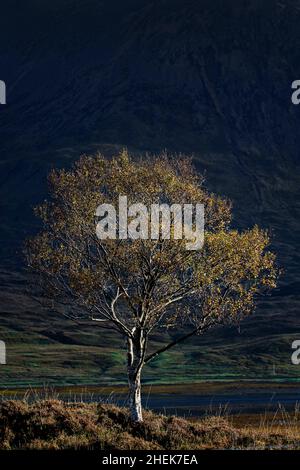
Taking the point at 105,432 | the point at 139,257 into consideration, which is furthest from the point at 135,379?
the point at 139,257

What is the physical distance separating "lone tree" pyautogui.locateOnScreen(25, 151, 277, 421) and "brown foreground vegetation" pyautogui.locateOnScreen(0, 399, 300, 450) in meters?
3.58

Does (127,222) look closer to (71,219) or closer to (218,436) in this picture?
(71,219)

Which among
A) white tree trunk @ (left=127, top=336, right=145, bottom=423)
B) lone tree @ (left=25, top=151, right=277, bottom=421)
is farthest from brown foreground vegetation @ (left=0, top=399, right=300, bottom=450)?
lone tree @ (left=25, top=151, right=277, bottom=421)

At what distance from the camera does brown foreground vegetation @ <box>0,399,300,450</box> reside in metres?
43.6

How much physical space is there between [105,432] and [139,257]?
32.1ft

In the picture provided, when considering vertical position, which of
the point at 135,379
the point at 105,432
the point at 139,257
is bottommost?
the point at 105,432

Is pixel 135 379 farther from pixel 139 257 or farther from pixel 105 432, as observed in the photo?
pixel 139 257

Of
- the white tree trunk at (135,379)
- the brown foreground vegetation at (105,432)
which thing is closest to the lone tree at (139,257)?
the white tree trunk at (135,379)

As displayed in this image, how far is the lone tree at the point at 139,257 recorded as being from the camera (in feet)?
163

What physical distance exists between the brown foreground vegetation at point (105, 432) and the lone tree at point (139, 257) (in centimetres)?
358

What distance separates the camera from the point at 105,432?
45.9m

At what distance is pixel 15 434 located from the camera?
44.5m

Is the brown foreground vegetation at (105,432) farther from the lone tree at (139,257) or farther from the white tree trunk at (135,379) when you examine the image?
the lone tree at (139,257)
